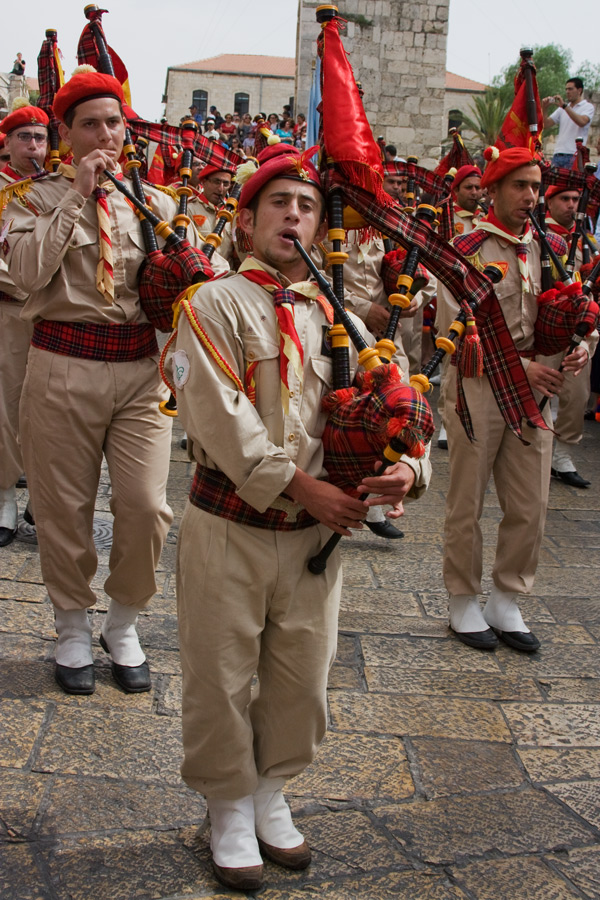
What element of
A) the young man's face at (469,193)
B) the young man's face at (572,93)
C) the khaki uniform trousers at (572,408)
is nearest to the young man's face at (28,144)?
the young man's face at (469,193)

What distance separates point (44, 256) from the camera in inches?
126

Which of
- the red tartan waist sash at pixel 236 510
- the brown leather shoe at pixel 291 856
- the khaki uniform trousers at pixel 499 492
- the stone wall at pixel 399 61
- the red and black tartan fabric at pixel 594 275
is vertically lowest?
the brown leather shoe at pixel 291 856

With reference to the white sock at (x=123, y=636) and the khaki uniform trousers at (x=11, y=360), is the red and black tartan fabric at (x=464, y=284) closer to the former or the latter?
the white sock at (x=123, y=636)

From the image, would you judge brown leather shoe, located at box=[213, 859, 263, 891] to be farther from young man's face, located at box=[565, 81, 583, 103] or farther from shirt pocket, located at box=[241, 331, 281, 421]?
young man's face, located at box=[565, 81, 583, 103]

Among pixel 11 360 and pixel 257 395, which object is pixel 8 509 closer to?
pixel 11 360

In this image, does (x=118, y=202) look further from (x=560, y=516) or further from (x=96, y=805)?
(x=560, y=516)

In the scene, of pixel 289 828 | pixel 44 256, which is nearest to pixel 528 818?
pixel 289 828

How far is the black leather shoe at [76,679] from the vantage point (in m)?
3.47

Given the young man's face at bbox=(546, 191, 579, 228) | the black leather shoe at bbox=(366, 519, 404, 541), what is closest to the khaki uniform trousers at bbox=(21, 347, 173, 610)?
the black leather shoe at bbox=(366, 519, 404, 541)

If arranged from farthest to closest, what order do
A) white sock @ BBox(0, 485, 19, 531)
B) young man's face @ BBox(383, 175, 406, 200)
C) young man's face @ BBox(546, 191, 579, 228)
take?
young man's face @ BBox(383, 175, 406, 200), young man's face @ BBox(546, 191, 579, 228), white sock @ BBox(0, 485, 19, 531)

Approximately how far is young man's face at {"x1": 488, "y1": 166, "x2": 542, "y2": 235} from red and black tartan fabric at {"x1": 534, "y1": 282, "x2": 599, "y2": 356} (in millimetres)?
377

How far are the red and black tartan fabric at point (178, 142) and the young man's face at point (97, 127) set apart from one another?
507 millimetres

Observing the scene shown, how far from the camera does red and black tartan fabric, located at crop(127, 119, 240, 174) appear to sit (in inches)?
155

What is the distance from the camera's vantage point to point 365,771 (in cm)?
309
